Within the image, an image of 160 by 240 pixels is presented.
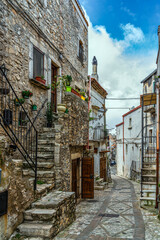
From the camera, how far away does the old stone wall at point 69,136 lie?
7.36 m

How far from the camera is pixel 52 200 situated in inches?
221

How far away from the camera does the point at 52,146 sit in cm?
748

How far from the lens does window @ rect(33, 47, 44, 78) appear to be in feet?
25.9

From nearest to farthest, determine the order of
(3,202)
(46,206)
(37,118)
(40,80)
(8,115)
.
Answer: (3,202), (46,206), (8,115), (40,80), (37,118)

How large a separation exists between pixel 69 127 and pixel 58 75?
8.69ft

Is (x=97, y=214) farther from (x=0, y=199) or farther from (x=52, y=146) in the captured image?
(x=0, y=199)

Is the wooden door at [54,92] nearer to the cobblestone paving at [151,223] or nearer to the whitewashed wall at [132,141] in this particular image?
the cobblestone paving at [151,223]

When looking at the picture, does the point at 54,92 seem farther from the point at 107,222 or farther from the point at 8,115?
the point at 107,222

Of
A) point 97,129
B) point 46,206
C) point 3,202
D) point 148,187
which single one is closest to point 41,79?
point 46,206

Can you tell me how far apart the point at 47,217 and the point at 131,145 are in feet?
58.8

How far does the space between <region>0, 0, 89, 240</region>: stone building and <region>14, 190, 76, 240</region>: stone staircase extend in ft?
0.06

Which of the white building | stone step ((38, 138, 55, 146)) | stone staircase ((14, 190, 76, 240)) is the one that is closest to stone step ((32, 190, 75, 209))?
stone staircase ((14, 190, 76, 240))

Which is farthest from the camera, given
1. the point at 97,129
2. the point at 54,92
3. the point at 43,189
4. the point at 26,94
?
the point at 97,129

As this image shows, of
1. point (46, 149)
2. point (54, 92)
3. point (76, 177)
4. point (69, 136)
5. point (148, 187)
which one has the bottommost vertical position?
point (148, 187)
